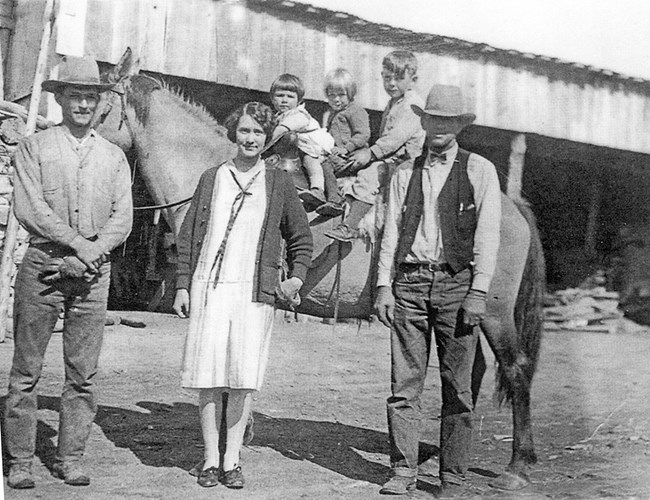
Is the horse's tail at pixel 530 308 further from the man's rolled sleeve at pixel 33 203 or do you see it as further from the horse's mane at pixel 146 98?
the man's rolled sleeve at pixel 33 203

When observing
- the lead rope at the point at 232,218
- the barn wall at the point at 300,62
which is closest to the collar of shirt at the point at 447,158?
the lead rope at the point at 232,218

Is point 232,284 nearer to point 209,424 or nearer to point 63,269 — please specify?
point 209,424

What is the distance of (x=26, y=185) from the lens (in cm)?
371

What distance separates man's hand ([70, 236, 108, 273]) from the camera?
3.69 metres

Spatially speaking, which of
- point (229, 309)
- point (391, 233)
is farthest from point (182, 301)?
point (391, 233)

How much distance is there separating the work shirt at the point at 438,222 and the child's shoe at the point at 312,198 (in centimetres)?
107

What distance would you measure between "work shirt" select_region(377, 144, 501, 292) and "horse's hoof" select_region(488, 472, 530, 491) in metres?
1.19

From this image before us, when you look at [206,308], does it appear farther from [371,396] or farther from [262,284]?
[371,396]

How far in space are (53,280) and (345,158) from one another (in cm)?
232

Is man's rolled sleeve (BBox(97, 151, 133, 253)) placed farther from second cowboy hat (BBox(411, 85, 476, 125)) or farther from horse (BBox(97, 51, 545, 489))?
second cowboy hat (BBox(411, 85, 476, 125))

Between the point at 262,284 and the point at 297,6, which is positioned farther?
the point at 297,6

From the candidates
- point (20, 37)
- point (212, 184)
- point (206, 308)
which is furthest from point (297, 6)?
point (206, 308)

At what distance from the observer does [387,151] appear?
5152 millimetres

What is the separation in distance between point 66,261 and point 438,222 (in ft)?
6.33
